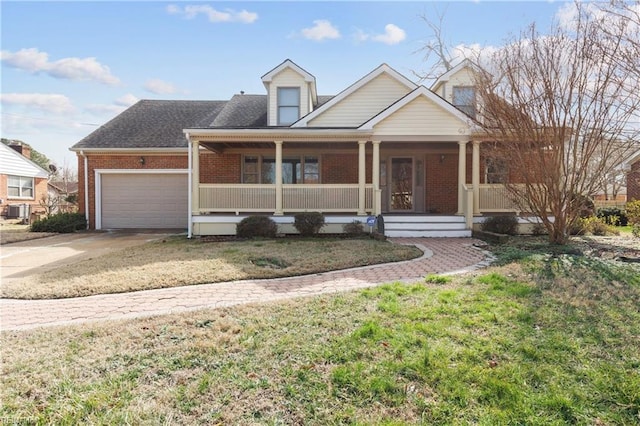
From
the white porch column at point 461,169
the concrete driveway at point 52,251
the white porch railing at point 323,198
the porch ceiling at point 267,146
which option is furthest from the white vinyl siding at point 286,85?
the concrete driveway at point 52,251

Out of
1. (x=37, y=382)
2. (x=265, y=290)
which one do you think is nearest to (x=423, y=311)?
(x=265, y=290)

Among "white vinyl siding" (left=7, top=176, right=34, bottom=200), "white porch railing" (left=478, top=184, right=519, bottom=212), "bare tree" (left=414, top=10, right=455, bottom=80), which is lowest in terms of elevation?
"white porch railing" (left=478, top=184, right=519, bottom=212)

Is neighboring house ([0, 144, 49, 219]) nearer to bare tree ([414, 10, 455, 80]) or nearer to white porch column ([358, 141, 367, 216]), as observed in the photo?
white porch column ([358, 141, 367, 216])

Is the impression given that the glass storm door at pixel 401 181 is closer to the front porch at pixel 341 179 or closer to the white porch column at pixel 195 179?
the front porch at pixel 341 179

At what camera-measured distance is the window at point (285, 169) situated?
15.7 metres

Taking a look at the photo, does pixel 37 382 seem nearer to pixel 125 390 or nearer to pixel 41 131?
pixel 125 390

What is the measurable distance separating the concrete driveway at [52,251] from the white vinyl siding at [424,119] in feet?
30.4

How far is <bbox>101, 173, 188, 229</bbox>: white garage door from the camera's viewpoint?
16391 millimetres

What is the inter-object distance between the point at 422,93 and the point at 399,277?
25.8 feet

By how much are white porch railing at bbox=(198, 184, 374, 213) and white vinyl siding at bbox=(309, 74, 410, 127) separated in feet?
12.0

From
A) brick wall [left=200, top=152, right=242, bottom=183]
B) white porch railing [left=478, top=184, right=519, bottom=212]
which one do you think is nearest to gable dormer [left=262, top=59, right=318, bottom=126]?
brick wall [left=200, top=152, right=242, bottom=183]

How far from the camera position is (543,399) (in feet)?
8.91

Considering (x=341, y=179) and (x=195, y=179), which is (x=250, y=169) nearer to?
(x=195, y=179)

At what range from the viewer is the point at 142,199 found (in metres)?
16.5
